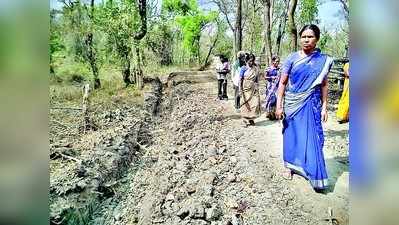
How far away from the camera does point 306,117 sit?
303 cm

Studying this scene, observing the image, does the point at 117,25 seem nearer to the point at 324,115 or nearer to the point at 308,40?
the point at 308,40

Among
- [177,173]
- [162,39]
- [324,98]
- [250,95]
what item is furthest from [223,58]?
[177,173]

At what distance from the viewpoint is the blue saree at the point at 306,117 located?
299 cm

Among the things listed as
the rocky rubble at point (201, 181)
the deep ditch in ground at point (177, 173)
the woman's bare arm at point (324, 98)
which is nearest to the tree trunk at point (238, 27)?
the deep ditch in ground at point (177, 173)

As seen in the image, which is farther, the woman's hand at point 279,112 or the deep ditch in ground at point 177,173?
the woman's hand at point 279,112

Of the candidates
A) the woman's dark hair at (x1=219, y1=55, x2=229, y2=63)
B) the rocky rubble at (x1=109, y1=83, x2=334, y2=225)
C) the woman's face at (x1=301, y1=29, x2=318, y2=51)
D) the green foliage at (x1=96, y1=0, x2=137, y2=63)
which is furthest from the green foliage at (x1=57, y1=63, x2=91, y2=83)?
the woman's face at (x1=301, y1=29, x2=318, y2=51)

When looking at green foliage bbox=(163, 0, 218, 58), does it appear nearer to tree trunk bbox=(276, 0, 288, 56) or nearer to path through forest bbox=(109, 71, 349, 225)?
path through forest bbox=(109, 71, 349, 225)

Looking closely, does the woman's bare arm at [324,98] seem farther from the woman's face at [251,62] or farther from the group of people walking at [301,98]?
the woman's face at [251,62]

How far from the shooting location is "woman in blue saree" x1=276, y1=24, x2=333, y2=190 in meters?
2.98

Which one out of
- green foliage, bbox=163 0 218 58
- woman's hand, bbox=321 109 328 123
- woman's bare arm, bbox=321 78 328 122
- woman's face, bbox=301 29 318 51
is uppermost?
green foliage, bbox=163 0 218 58

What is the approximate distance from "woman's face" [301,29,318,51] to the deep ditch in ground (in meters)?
0.51

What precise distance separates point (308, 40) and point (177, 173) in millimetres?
1082
